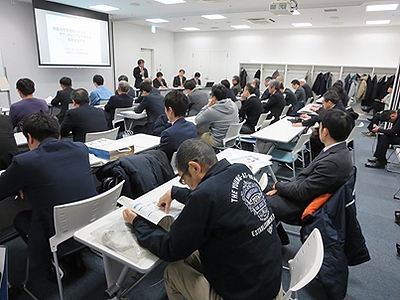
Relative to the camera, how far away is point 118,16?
30.5 feet

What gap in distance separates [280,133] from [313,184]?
75.6 inches

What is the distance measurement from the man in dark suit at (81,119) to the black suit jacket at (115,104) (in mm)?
1533

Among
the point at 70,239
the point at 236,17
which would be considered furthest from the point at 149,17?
the point at 70,239

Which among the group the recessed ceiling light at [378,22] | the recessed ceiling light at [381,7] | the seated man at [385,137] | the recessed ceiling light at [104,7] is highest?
the recessed ceiling light at [104,7]

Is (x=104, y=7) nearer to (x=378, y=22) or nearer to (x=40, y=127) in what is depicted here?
(x=40, y=127)

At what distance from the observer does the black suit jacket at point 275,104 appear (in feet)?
18.2

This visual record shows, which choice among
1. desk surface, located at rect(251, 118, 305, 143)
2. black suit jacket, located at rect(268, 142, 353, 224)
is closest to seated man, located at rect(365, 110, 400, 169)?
desk surface, located at rect(251, 118, 305, 143)

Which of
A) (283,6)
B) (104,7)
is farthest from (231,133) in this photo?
(104,7)

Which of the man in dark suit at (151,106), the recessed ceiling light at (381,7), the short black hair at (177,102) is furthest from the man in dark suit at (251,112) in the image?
the recessed ceiling light at (381,7)

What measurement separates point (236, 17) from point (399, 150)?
661 centimetres

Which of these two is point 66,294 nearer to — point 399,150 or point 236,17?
point 399,150

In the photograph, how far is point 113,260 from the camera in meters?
1.42

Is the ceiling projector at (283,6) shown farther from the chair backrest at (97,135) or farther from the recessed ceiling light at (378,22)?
the recessed ceiling light at (378,22)

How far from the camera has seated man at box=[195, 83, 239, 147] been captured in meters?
3.83
